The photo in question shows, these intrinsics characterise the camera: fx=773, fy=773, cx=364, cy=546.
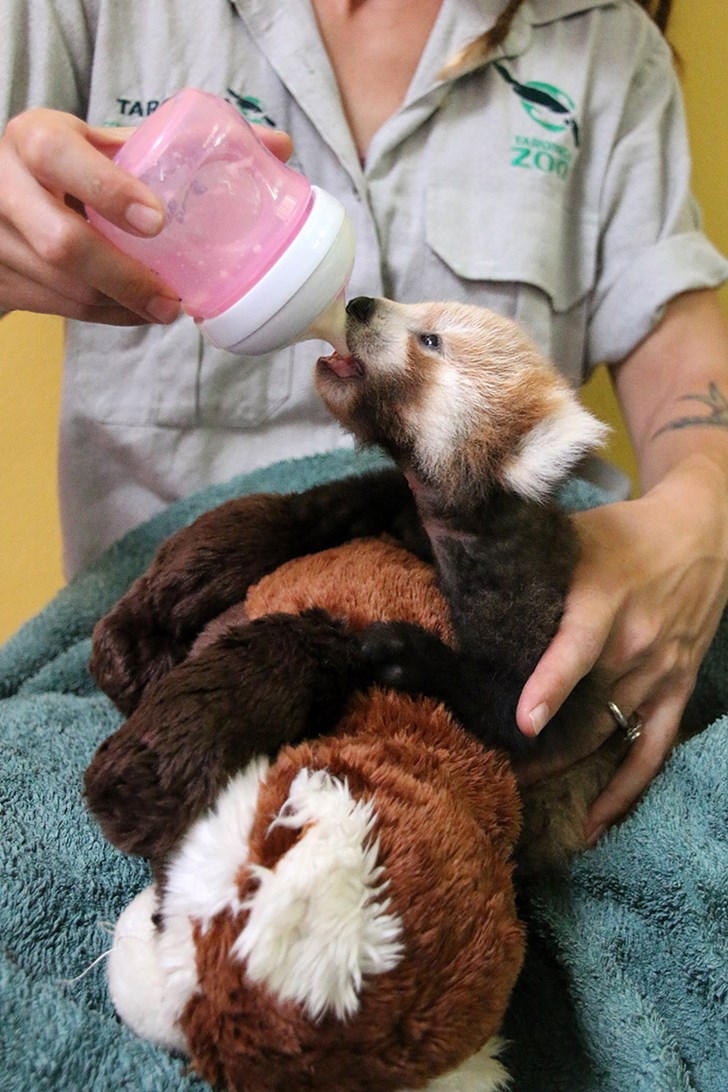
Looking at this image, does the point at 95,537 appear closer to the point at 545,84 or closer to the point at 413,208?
the point at 413,208

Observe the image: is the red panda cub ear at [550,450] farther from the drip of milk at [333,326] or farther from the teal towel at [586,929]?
the teal towel at [586,929]

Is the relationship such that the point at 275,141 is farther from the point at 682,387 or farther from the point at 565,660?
the point at 682,387

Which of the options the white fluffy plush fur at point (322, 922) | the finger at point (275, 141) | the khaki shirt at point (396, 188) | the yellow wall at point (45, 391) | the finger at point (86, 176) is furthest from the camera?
the yellow wall at point (45, 391)

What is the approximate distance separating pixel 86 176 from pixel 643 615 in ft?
2.20

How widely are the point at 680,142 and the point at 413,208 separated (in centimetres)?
47

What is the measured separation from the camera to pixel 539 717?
61 centimetres

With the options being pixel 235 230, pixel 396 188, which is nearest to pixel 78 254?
pixel 235 230

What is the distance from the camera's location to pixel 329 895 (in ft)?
1.33

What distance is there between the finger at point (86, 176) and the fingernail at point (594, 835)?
2.17 ft

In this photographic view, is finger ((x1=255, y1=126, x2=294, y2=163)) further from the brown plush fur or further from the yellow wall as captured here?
the yellow wall

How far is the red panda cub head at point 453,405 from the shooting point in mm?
706

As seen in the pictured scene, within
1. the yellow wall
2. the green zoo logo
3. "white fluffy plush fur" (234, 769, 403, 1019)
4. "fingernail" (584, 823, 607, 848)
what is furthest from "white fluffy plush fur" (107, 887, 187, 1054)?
the yellow wall

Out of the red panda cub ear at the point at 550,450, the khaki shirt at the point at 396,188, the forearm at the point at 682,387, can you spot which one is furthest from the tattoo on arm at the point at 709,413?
the red panda cub ear at the point at 550,450

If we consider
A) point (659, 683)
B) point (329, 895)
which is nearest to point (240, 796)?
point (329, 895)
